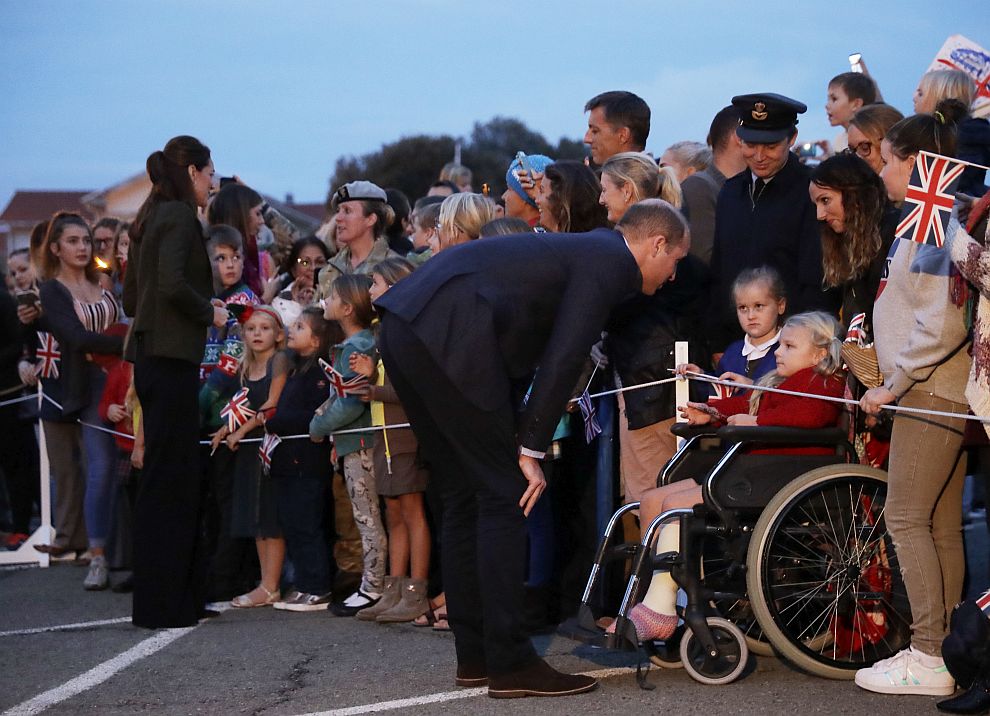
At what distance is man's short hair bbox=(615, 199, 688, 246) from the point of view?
5.27 meters

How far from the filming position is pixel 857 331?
19.2 ft

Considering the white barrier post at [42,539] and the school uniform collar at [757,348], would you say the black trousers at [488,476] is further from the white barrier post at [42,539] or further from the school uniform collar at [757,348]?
the white barrier post at [42,539]

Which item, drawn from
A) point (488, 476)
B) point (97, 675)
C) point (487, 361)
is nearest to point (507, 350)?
point (487, 361)

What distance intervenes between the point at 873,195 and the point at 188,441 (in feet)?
12.4

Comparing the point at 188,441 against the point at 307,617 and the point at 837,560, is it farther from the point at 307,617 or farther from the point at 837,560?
the point at 837,560

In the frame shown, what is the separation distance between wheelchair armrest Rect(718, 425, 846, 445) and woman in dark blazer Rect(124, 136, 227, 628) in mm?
3175

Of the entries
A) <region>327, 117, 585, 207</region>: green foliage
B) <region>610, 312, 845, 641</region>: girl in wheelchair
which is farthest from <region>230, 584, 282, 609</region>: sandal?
<region>327, 117, 585, 207</region>: green foliage

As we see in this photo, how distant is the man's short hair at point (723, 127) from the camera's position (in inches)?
308

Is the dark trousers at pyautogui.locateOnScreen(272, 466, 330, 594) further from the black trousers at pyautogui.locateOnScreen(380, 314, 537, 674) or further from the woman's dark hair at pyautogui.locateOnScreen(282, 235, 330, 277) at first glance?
the black trousers at pyautogui.locateOnScreen(380, 314, 537, 674)

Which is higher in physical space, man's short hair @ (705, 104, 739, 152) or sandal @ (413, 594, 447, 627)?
man's short hair @ (705, 104, 739, 152)

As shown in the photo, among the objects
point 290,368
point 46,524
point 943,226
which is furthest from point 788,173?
point 46,524

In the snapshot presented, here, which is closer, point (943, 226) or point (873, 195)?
point (943, 226)

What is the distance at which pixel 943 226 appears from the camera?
16.0 ft

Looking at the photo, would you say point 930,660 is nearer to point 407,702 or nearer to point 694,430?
point 694,430
